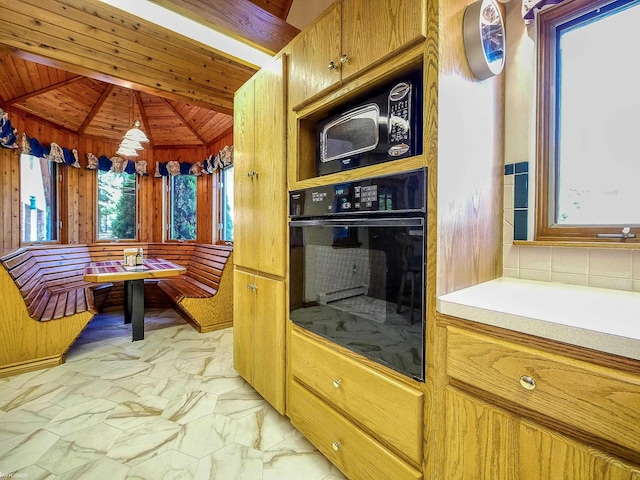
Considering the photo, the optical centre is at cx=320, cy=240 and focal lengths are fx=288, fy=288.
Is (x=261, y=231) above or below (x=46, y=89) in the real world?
below

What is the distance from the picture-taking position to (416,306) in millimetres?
970

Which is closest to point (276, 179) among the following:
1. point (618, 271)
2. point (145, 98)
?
point (618, 271)

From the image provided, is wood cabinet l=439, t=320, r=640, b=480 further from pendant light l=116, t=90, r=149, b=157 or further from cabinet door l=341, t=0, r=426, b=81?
pendant light l=116, t=90, r=149, b=157

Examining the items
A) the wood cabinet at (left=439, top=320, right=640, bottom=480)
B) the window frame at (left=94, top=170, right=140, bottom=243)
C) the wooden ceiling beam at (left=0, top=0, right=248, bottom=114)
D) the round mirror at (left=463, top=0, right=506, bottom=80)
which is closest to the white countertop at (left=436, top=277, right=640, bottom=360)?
the wood cabinet at (left=439, top=320, right=640, bottom=480)

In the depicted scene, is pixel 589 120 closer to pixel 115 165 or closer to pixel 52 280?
pixel 52 280

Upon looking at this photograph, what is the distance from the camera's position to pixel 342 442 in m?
1.26

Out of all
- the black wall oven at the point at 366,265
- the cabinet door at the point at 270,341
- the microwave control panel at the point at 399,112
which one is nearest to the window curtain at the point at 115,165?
the cabinet door at the point at 270,341

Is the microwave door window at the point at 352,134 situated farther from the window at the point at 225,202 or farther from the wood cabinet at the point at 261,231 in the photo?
the window at the point at 225,202

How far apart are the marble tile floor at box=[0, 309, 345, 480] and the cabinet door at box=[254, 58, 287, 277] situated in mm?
919

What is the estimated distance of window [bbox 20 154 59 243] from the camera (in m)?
3.69

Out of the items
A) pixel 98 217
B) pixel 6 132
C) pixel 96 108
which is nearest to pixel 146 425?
pixel 6 132

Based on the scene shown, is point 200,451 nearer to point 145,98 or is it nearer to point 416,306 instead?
point 416,306

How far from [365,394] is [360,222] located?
68 centimetres

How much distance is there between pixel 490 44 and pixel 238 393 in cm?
239
